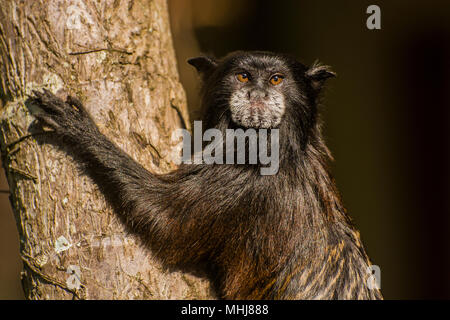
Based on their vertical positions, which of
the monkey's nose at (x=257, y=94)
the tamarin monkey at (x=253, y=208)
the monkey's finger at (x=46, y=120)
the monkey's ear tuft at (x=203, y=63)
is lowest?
the tamarin monkey at (x=253, y=208)

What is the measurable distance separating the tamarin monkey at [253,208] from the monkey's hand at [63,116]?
0.01 metres

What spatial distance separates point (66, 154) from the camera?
2.96 meters

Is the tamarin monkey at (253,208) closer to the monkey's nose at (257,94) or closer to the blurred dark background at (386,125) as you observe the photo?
the monkey's nose at (257,94)

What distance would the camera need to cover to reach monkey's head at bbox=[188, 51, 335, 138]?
314 centimetres

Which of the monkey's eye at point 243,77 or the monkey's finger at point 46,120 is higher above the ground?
the monkey's eye at point 243,77

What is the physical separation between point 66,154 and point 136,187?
0.48 meters

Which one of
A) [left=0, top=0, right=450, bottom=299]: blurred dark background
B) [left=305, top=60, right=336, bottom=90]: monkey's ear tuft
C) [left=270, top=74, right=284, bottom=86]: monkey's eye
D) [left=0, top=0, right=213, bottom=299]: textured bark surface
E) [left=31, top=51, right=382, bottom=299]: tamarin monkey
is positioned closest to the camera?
[left=0, top=0, right=213, bottom=299]: textured bark surface

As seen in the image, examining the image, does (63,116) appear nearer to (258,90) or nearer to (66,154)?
(66,154)

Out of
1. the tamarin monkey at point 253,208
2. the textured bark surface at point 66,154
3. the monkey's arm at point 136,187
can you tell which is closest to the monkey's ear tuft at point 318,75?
the tamarin monkey at point 253,208

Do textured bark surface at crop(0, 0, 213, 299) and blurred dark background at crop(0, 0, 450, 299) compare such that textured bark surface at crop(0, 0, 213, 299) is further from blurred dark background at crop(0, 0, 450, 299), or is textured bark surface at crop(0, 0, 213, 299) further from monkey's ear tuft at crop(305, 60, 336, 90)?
blurred dark background at crop(0, 0, 450, 299)

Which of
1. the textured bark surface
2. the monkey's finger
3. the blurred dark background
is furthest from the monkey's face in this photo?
the blurred dark background

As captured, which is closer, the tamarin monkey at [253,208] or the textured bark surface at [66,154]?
the textured bark surface at [66,154]

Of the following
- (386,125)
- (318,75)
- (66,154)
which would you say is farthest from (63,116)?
(386,125)

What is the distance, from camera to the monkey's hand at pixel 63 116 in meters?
2.93
